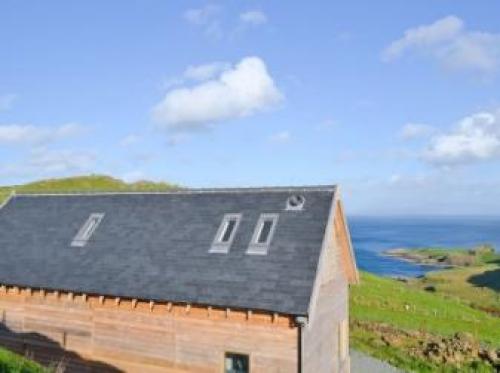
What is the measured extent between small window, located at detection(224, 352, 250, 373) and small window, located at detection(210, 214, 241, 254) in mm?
3860

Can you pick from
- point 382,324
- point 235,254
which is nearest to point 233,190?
point 235,254

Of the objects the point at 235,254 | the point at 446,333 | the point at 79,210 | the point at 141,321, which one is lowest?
the point at 446,333

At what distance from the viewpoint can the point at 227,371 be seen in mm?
20250

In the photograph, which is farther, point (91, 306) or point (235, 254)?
point (91, 306)

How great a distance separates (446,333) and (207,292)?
24861 millimetres

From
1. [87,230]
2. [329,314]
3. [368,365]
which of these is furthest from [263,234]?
[368,365]

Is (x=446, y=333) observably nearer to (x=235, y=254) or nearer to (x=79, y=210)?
(x=235, y=254)

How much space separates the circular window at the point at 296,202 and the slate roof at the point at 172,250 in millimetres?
233

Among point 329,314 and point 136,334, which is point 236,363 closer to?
point 136,334

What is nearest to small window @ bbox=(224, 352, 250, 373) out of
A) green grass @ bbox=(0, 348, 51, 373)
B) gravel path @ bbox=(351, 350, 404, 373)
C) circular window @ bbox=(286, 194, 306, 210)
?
circular window @ bbox=(286, 194, 306, 210)

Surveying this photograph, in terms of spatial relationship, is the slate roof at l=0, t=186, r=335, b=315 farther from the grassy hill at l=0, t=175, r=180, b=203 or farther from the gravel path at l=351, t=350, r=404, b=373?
the grassy hill at l=0, t=175, r=180, b=203

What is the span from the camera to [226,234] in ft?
74.1

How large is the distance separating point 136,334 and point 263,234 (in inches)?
246

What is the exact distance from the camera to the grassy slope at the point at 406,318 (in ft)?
106
